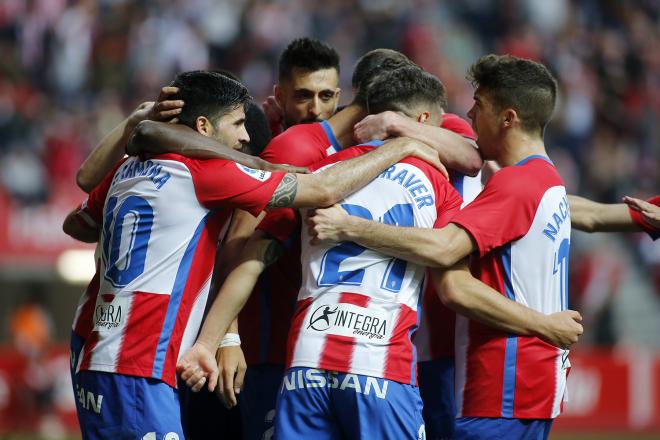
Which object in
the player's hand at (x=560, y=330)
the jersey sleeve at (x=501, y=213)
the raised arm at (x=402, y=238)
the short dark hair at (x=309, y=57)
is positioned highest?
the short dark hair at (x=309, y=57)

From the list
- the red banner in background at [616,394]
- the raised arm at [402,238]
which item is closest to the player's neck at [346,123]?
the raised arm at [402,238]

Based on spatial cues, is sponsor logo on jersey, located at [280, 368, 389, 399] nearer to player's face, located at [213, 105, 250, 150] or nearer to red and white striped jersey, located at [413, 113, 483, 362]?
red and white striped jersey, located at [413, 113, 483, 362]

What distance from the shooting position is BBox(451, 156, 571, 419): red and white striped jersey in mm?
4961

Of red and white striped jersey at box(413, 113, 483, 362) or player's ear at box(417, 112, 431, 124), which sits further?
red and white striped jersey at box(413, 113, 483, 362)

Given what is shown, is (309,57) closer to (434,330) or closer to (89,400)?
(434,330)

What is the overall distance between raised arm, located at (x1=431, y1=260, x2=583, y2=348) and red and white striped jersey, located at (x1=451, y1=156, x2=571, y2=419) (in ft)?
0.21

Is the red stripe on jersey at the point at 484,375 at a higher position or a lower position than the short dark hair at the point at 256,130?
lower

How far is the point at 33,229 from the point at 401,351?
11401mm

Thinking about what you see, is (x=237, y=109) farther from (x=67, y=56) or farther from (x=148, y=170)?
(x=67, y=56)

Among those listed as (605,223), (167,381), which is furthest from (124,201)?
(605,223)

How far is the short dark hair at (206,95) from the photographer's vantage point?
516cm

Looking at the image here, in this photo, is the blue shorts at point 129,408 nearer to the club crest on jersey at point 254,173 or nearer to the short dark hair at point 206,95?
the club crest on jersey at point 254,173

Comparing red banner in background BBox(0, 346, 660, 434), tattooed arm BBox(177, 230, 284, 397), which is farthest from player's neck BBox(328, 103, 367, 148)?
red banner in background BBox(0, 346, 660, 434)

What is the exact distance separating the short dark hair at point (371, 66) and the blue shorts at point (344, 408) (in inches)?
68.3
